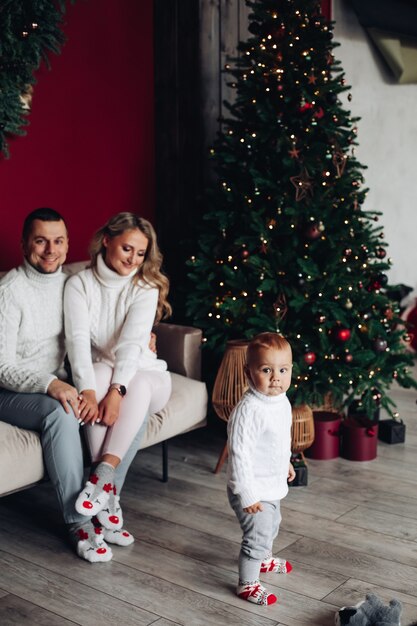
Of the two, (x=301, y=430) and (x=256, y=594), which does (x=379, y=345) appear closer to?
(x=301, y=430)

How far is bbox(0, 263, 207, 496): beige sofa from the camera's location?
8.21 ft

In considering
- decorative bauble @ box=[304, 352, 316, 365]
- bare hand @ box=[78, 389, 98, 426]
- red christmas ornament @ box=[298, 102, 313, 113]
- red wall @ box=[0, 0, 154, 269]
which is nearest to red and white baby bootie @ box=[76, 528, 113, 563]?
bare hand @ box=[78, 389, 98, 426]

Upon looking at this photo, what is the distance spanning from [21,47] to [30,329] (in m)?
1.19

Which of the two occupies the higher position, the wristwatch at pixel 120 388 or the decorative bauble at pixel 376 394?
the wristwatch at pixel 120 388

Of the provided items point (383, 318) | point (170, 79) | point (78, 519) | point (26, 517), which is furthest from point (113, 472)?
point (170, 79)

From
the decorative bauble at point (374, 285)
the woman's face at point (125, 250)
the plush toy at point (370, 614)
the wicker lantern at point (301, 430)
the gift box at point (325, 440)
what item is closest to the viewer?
the plush toy at point (370, 614)

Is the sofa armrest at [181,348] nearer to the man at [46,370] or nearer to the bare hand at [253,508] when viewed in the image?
the man at [46,370]

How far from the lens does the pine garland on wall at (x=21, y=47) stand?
313 cm

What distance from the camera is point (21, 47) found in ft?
10.5

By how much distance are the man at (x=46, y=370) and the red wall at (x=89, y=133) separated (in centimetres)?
71

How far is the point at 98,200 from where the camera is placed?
154 inches

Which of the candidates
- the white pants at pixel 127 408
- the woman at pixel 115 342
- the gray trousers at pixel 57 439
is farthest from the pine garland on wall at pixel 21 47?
the gray trousers at pixel 57 439

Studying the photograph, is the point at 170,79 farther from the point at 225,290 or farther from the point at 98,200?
the point at 225,290

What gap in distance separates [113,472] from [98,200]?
1.69 m
